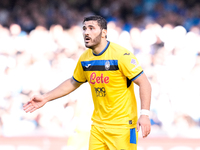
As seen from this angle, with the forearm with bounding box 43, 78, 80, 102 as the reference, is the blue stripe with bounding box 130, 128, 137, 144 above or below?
below

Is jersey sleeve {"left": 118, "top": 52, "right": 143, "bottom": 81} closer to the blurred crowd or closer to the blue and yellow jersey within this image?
the blue and yellow jersey

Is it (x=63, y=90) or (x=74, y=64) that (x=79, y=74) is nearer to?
(x=63, y=90)

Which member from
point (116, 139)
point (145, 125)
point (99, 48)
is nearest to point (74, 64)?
point (99, 48)

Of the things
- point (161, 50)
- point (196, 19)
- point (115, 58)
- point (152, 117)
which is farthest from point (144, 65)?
point (115, 58)

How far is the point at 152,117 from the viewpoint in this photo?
7750 mm

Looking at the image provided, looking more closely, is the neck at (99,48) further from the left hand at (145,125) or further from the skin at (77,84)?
the left hand at (145,125)

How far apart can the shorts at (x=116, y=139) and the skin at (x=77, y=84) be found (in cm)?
22

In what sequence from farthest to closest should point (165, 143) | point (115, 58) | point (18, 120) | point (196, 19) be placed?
point (196, 19) < point (18, 120) < point (165, 143) < point (115, 58)

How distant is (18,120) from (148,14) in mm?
3900

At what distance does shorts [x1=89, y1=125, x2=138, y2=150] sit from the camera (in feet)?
10.3

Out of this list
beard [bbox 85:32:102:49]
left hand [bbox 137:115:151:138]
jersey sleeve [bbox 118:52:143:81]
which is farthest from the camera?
beard [bbox 85:32:102:49]

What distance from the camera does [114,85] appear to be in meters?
3.17

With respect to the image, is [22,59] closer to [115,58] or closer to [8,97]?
[8,97]

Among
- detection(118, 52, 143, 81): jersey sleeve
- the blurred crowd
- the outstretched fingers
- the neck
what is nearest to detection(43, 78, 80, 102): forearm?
the outstretched fingers
